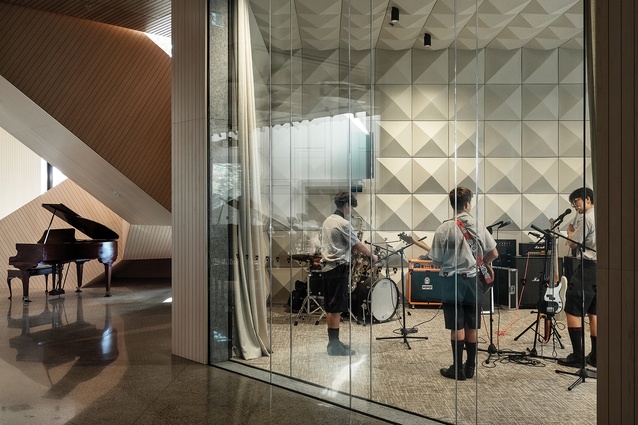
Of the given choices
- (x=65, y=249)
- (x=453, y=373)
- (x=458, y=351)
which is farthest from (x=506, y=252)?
(x=65, y=249)

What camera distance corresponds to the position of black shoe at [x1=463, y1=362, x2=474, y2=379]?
378 cm

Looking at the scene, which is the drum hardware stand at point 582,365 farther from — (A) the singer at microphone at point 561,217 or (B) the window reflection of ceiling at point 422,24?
(B) the window reflection of ceiling at point 422,24

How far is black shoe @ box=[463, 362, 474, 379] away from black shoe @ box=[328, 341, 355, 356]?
979mm

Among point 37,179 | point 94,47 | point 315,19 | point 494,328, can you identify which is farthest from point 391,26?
point 37,179

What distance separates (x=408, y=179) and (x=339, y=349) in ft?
5.04

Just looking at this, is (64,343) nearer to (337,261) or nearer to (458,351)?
(337,261)

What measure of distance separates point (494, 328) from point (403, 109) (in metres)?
1.65

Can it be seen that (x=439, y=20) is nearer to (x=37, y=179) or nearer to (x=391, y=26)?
(x=391, y=26)

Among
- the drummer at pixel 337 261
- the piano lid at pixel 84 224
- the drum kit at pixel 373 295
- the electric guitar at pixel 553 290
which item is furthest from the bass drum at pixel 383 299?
the piano lid at pixel 84 224

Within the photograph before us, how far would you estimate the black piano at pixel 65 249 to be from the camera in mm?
10461

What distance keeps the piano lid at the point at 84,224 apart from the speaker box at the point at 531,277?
9374mm

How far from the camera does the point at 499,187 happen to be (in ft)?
12.0

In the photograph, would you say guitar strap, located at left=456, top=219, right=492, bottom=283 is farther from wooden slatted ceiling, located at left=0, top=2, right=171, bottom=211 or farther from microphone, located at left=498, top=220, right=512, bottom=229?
wooden slatted ceiling, located at left=0, top=2, right=171, bottom=211

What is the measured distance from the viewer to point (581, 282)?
11.1 ft
